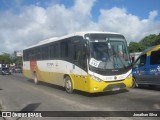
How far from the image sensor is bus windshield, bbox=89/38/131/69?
497 inches

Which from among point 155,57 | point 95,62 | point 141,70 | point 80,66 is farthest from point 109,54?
point 141,70

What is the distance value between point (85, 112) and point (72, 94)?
4.98 m

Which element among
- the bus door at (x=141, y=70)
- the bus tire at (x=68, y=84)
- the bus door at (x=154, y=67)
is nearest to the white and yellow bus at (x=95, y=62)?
the bus tire at (x=68, y=84)

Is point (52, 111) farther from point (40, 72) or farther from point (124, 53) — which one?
point (40, 72)

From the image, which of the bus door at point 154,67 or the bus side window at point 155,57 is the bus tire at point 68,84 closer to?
the bus door at point 154,67

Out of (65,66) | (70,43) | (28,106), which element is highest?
(70,43)

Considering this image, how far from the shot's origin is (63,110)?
10.2m

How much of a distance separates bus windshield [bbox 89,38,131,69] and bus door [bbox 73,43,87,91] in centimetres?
47

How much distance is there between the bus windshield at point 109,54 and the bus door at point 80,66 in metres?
0.47

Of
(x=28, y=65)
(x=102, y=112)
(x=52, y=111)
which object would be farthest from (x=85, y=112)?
(x=28, y=65)

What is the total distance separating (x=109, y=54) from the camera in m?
12.9

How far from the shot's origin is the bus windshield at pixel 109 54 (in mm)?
12629

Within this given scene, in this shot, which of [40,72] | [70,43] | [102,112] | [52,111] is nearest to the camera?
[102,112]

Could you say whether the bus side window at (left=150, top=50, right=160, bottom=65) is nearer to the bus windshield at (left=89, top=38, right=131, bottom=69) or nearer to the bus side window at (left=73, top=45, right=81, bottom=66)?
the bus windshield at (left=89, top=38, right=131, bottom=69)
